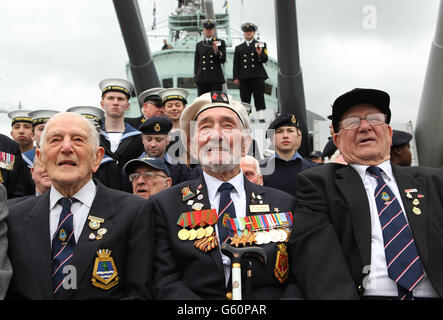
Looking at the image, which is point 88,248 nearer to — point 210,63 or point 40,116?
point 40,116

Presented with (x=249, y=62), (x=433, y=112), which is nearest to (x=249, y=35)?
(x=249, y=62)

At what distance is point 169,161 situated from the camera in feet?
14.3

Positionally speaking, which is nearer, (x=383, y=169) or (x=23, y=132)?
(x=383, y=169)

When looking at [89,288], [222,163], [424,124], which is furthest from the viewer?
[424,124]

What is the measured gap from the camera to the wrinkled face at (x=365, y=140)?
249 centimetres

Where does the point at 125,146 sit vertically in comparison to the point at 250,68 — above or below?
below

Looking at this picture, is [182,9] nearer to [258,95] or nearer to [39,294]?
[258,95]

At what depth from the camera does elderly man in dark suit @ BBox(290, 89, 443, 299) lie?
2178mm

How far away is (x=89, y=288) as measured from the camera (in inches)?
84.7

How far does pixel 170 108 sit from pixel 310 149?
4.37 m

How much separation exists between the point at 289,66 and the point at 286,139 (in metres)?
3.84

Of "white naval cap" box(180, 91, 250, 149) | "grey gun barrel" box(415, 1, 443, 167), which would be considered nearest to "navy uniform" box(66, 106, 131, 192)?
"white naval cap" box(180, 91, 250, 149)
